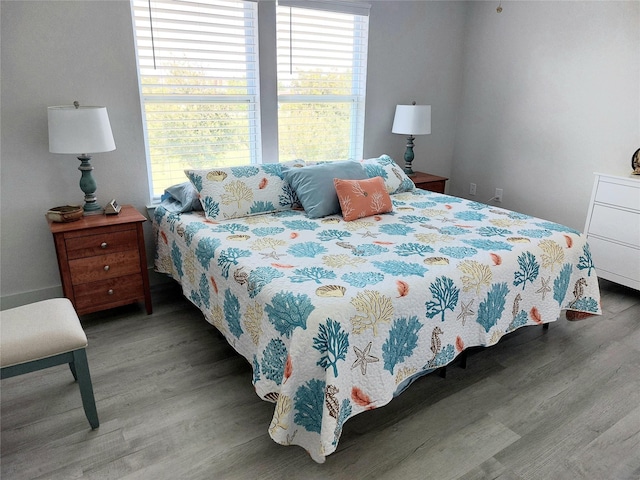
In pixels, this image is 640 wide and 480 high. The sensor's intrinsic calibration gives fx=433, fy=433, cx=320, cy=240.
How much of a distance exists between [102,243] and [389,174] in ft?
6.50

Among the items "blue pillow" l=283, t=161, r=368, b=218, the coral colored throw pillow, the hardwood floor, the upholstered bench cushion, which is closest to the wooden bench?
the upholstered bench cushion

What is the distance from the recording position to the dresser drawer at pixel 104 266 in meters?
2.49

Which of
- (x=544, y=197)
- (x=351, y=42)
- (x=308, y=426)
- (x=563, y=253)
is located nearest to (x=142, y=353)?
(x=308, y=426)

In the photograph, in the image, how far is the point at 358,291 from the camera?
1.67m

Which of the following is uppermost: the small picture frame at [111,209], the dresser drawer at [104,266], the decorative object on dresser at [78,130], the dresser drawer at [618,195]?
the decorative object on dresser at [78,130]

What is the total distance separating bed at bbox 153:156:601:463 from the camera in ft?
5.13

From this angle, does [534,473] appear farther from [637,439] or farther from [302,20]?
[302,20]

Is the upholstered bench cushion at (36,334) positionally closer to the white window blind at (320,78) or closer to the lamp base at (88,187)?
the lamp base at (88,187)

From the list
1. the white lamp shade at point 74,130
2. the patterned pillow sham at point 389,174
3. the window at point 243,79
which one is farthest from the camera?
the patterned pillow sham at point 389,174

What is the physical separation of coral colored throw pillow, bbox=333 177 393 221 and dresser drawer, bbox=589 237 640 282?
5.35ft

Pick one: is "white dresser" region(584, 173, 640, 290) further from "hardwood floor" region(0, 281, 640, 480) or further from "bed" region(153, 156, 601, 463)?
"bed" region(153, 156, 601, 463)

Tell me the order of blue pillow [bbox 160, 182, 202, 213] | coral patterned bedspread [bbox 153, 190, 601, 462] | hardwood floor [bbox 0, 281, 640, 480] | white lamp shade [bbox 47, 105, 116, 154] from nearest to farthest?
coral patterned bedspread [bbox 153, 190, 601, 462], hardwood floor [bbox 0, 281, 640, 480], white lamp shade [bbox 47, 105, 116, 154], blue pillow [bbox 160, 182, 202, 213]

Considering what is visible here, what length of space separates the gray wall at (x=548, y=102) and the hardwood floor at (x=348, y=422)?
154 cm

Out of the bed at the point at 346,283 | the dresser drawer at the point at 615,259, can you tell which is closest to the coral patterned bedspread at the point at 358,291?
the bed at the point at 346,283
